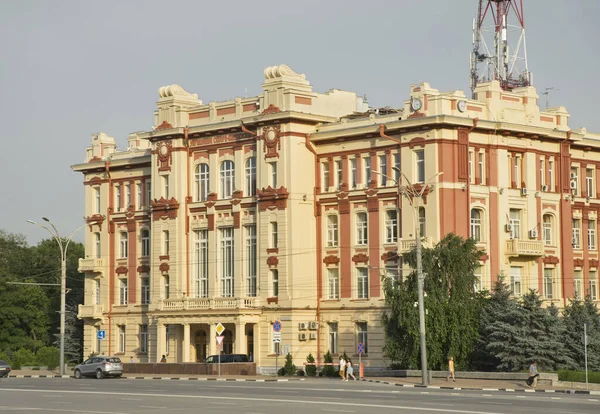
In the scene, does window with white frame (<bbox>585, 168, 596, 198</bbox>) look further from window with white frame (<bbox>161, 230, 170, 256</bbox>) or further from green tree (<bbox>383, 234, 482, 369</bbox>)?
window with white frame (<bbox>161, 230, 170, 256</bbox>)

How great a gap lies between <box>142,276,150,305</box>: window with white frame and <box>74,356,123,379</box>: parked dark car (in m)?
18.1

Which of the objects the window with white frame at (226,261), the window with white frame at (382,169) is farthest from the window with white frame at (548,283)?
the window with white frame at (226,261)

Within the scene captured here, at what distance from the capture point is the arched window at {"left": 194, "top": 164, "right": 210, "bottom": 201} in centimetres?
8994

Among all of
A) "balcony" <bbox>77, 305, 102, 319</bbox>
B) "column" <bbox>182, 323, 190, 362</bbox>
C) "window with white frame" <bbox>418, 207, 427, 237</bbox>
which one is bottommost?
"column" <bbox>182, 323, 190, 362</bbox>

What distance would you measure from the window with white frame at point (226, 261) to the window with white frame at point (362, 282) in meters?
9.58

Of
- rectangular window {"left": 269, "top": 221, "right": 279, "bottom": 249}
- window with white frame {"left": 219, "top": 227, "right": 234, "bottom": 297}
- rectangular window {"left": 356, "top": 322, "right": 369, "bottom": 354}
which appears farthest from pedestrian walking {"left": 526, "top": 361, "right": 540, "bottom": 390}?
window with white frame {"left": 219, "top": 227, "right": 234, "bottom": 297}

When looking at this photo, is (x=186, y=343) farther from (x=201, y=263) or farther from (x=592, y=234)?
(x=592, y=234)

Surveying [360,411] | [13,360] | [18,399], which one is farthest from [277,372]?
[360,411]

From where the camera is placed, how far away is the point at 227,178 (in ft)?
291

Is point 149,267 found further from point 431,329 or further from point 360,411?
point 360,411

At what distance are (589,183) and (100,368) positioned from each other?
119 ft

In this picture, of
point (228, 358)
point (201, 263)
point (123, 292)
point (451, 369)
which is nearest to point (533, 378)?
point (451, 369)

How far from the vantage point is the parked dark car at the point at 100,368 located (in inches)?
2972

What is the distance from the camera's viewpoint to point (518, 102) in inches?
3324
